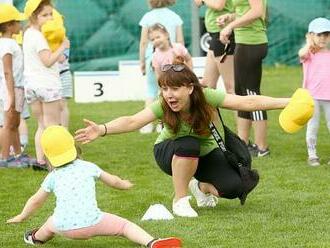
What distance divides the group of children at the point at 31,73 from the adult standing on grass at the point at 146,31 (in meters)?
2.46

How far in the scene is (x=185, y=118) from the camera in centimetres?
715

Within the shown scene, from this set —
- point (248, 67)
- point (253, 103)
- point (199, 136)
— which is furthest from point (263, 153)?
point (253, 103)

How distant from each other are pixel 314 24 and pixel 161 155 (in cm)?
265

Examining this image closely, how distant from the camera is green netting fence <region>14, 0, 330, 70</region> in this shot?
18891mm

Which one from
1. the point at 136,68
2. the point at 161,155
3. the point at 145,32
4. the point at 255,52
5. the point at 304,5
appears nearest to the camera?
the point at 161,155

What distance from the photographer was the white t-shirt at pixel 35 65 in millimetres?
9250

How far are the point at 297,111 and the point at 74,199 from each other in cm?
144

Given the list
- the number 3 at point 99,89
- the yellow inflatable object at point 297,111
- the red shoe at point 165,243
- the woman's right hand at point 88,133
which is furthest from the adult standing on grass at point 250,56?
the number 3 at point 99,89

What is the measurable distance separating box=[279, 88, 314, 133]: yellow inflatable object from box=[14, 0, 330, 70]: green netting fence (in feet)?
40.2

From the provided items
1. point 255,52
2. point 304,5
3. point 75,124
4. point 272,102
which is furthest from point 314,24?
point 304,5

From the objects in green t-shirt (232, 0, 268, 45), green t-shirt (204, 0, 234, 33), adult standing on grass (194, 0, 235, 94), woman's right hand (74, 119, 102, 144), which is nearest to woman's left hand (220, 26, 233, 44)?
green t-shirt (232, 0, 268, 45)

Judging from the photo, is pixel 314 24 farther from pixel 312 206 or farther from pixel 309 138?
pixel 312 206

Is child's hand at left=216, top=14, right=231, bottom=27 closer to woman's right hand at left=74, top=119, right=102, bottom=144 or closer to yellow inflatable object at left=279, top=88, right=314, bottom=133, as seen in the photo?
yellow inflatable object at left=279, top=88, right=314, bottom=133

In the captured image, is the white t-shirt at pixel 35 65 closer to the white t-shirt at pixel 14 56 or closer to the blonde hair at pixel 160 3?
the white t-shirt at pixel 14 56
